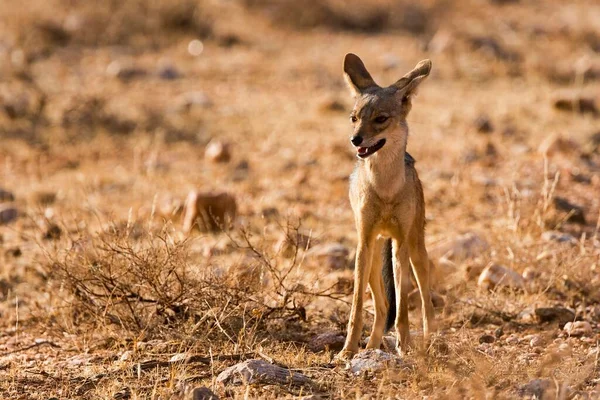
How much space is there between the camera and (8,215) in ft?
29.8

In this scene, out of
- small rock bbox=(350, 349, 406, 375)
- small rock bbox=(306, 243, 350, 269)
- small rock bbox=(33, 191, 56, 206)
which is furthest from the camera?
small rock bbox=(33, 191, 56, 206)

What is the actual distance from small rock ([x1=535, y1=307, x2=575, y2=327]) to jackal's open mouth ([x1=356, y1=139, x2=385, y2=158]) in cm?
175

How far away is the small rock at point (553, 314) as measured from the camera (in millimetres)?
6496

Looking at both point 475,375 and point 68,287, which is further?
point 68,287

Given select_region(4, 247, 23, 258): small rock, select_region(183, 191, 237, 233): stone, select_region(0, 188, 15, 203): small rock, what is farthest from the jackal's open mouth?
select_region(0, 188, 15, 203): small rock

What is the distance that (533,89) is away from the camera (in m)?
13.7

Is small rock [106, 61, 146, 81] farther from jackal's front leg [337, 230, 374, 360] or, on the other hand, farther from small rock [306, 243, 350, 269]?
jackal's front leg [337, 230, 374, 360]

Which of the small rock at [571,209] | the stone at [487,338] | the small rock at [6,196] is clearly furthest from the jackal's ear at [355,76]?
the small rock at [6,196]

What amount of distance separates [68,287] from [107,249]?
0.60 metres

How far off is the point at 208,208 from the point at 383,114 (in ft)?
10.4

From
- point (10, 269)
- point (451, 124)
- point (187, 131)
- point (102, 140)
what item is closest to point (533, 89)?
point (451, 124)

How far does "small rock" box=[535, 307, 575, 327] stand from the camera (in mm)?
6496

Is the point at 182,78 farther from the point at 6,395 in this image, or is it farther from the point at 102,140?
the point at 6,395


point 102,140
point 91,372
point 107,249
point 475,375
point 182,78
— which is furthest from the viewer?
point 182,78
